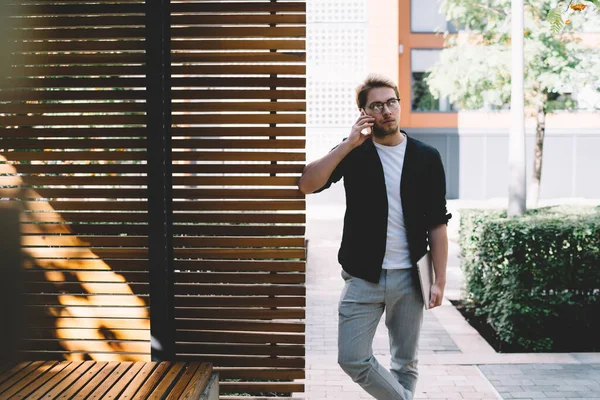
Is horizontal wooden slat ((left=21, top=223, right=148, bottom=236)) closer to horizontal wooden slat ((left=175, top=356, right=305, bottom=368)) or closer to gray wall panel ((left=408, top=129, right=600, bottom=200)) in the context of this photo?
horizontal wooden slat ((left=175, top=356, right=305, bottom=368))

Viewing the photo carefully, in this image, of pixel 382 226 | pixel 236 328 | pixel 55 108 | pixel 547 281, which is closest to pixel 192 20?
pixel 55 108

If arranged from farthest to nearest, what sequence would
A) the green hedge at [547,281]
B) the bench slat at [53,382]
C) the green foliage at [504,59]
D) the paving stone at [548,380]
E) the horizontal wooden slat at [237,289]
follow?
the green foliage at [504,59] → the green hedge at [547,281] → the paving stone at [548,380] → the horizontal wooden slat at [237,289] → the bench slat at [53,382]

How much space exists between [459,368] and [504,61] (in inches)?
392

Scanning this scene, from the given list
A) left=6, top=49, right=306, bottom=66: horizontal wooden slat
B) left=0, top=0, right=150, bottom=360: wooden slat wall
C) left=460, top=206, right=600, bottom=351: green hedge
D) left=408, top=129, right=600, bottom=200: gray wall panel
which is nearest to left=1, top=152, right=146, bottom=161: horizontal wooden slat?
left=0, top=0, right=150, bottom=360: wooden slat wall

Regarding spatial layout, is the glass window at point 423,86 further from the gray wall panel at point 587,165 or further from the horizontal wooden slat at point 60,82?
the horizontal wooden slat at point 60,82

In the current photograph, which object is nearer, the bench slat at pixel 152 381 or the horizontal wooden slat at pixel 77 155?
the bench slat at pixel 152 381

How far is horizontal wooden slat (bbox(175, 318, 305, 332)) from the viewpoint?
373 cm

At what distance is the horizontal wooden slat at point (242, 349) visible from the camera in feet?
12.3

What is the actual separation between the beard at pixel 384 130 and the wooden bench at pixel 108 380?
5.25 feet

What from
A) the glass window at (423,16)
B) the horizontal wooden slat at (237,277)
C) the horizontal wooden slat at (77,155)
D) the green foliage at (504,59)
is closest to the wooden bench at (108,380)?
the horizontal wooden slat at (237,277)

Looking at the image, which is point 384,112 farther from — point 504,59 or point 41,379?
point 504,59

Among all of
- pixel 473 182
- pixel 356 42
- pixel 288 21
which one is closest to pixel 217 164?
pixel 288 21

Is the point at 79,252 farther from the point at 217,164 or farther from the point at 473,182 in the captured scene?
the point at 473,182

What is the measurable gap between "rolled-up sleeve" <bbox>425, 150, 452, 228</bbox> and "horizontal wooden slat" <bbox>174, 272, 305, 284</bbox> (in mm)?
811
